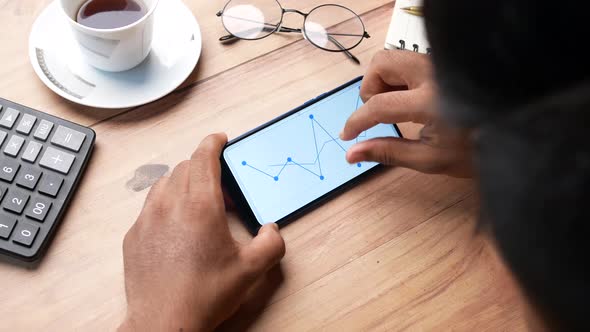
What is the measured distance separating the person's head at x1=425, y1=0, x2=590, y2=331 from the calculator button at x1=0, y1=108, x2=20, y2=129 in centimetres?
49

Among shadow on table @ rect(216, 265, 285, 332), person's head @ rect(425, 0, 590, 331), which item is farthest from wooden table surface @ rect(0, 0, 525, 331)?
person's head @ rect(425, 0, 590, 331)

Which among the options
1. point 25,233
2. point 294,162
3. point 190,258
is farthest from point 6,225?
point 294,162

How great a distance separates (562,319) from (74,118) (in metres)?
0.53

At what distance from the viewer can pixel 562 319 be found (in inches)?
9.5

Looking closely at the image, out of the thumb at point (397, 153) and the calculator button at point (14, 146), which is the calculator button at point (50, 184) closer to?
the calculator button at point (14, 146)

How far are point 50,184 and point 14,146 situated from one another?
0.18 ft

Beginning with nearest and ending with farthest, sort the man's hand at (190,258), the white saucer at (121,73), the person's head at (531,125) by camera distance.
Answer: the person's head at (531,125) < the man's hand at (190,258) < the white saucer at (121,73)

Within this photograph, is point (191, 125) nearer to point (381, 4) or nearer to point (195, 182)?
point (195, 182)

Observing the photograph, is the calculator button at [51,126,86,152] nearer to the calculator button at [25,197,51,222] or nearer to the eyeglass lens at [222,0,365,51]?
the calculator button at [25,197,51,222]

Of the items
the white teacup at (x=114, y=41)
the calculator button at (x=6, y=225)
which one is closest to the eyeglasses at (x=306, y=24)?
the white teacup at (x=114, y=41)

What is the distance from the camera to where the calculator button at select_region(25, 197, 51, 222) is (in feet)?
1.76

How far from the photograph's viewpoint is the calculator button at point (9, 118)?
0.57 meters

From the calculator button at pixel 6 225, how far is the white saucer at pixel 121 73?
145mm

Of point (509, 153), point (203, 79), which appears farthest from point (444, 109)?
point (203, 79)
